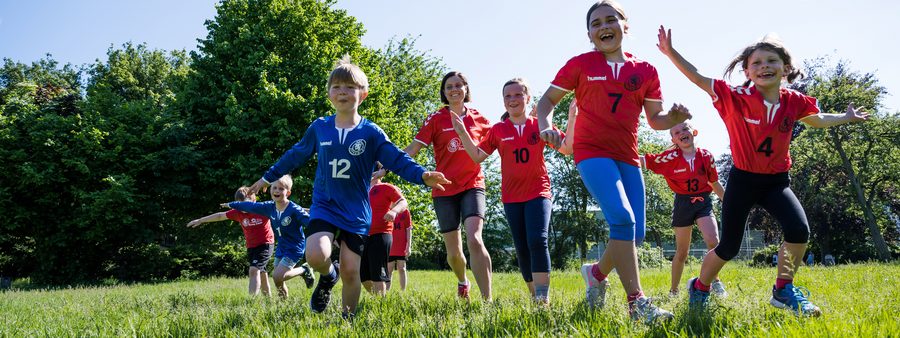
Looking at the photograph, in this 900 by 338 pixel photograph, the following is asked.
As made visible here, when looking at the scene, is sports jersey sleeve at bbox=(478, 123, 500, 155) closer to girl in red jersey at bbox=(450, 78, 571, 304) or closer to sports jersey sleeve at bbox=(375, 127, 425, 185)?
girl in red jersey at bbox=(450, 78, 571, 304)

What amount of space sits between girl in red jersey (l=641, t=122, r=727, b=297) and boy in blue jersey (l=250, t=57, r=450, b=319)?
3.48 m

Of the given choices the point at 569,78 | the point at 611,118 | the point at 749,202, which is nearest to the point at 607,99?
the point at 611,118

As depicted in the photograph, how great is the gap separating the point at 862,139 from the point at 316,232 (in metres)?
37.1

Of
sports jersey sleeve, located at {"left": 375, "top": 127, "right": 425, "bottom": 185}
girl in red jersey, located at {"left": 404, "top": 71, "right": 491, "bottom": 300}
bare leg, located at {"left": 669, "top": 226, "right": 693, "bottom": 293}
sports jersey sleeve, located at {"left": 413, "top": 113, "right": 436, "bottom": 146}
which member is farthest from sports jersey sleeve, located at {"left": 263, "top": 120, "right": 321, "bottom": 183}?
bare leg, located at {"left": 669, "top": 226, "right": 693, "bottom": 293}

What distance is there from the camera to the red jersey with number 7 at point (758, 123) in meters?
4.52

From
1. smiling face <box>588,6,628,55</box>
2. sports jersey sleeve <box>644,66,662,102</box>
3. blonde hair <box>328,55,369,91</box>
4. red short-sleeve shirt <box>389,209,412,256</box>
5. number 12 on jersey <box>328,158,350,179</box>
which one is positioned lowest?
red short-sleeve shirt <box>389,209,412,256</box>

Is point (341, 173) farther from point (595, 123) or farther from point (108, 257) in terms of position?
point (108, 257)

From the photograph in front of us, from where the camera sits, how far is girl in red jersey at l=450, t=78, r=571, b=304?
5441 mm

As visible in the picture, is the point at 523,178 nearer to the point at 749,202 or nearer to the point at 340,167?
the point at 340,167

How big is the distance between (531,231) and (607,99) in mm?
1671

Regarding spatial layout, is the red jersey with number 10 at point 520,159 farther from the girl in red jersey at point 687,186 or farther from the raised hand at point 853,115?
the raised hand at point 853,115

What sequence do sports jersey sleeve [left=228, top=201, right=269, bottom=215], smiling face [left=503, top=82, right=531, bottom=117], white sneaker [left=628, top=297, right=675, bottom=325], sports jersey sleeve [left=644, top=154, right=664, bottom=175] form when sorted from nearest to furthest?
white sneaker [left=628, top=297, right=675, bottom=325] < smiling face [left=503, top=82, right=531, bottom=117] < sports jersey sleeve [left=644, top=154, right=664, bottom=175] < sports jersey sleeve [left=228, top=201, right=269, bottom=215]

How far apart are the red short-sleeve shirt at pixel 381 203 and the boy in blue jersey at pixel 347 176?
8.31ft

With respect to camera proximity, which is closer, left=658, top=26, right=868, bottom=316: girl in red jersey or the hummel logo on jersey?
left=658, top=26, right=868, bottom=316: girl in red jersey
